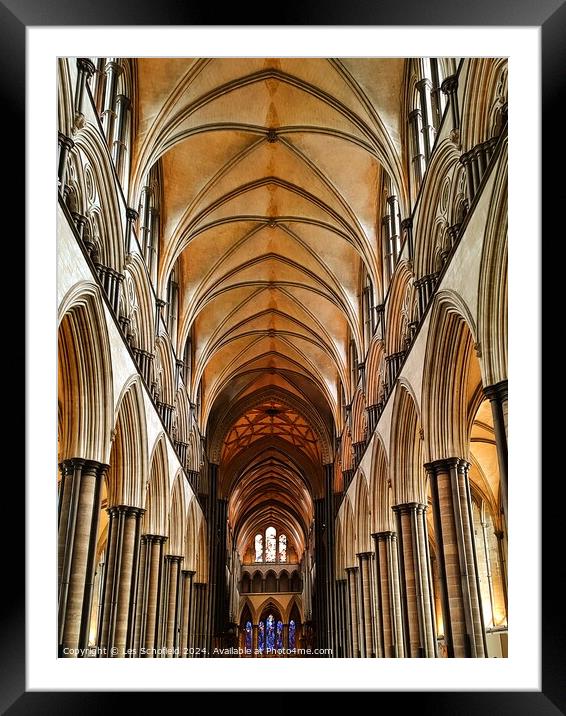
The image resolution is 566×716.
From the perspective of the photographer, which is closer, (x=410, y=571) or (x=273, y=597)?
(x=410, y=571)

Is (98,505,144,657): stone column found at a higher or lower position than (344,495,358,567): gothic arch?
lower

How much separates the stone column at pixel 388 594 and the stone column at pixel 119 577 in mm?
5783

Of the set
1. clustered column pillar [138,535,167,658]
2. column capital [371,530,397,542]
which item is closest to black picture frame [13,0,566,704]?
clustered column pillar [138,535,167,658]

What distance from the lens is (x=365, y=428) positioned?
1923cm

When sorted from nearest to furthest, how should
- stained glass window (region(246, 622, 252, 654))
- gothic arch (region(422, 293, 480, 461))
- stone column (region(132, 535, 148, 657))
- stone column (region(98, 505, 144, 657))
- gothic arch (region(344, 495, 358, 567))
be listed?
1. gothic arch (region(422, 293, 480, 461))
2. stone column (region(98, 505, 144, 657))
3. stone column (region(132, 535, 148, 657))
4. gothic arch (region(344, 495, 358, 567))
5. stained glass window (region(246, 622, 252, 654))

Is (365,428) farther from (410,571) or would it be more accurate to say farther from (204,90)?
(204,90)

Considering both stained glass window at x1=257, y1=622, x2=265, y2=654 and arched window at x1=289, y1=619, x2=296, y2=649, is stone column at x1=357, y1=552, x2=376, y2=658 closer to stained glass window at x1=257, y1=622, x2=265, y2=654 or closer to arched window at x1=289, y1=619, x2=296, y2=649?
stained glass window at x1=257, y1=622, x2=265, y2=654

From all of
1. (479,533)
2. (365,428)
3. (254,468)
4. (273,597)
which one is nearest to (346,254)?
(365,428)

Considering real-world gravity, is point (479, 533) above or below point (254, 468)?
below

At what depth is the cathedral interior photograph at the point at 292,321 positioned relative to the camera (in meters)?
9.72

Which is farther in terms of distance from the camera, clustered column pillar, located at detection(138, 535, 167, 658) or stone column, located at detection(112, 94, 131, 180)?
clustered column pillar, located at detection(138, 535, 167, 658)

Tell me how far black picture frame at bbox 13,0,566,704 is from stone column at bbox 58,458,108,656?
277 inches

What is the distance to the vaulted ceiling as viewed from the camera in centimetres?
1421
